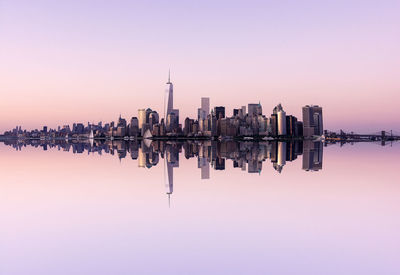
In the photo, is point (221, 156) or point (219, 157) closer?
point (219, 157)

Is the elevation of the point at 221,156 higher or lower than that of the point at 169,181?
higher

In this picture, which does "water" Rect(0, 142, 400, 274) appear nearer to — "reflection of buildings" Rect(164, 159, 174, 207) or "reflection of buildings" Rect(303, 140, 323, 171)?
"reflection of buildings" Rect(164, 159, 174, 207)

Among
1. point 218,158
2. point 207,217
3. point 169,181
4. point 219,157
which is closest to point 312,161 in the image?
point 218,158

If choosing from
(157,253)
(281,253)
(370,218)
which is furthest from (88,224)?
(370,218)

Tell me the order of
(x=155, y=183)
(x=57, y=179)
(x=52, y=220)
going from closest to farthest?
(x=52, y=220) → (x=155, y=183) → (x=57, y=179)

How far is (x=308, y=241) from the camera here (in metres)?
15.8

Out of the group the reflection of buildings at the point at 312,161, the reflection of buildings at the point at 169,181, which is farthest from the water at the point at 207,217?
the reflection of buildings at the point at 312,161

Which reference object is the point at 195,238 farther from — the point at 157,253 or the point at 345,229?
the point at 345,229

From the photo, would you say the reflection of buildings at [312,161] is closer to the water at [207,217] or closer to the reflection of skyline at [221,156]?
the reflection of skyline at [221,156]

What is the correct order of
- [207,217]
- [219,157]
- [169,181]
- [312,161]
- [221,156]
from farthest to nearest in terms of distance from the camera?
[221,156] < [219,157] < [312,161] < [169,181] < [207,217]

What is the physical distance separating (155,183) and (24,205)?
36.3 feet

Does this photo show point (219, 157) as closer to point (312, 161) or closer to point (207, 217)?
point (312, 161)

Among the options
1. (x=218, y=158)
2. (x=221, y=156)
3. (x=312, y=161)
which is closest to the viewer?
(x=312, y=161)

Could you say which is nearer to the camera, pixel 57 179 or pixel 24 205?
pixel 24 205
